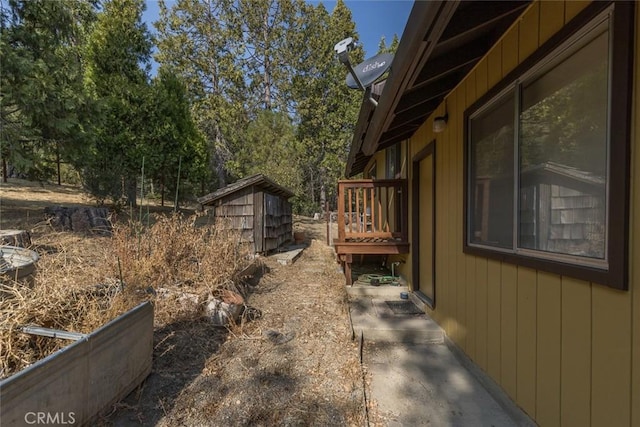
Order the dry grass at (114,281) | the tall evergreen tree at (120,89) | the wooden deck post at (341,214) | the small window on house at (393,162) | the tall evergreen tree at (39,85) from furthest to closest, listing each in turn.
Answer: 1. the tall evergreen tree at (120,89)
2. the tall evergreen tree at (39,85)
3. the small window on house at (393,162)
4. the wooden deck post at (341,214)
5. the dry grass at (114,281)

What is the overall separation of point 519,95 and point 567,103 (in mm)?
427

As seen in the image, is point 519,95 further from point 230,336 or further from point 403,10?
point 403,10

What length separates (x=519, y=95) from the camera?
2084 mm

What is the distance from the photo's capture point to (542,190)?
190 centimetres

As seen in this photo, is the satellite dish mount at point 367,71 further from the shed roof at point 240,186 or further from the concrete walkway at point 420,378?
the shed roof at point 240,186

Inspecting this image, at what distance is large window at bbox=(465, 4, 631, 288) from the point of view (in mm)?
1400

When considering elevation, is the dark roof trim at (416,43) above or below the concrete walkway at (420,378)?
above

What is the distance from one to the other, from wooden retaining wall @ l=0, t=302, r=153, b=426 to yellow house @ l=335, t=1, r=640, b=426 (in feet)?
9.00

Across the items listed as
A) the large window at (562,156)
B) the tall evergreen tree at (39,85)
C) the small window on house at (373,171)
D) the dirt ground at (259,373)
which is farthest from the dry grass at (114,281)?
the small window on house at (373,171)

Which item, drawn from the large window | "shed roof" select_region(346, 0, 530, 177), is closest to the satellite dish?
"shed roof" select_region(346, 0, 530, 177)

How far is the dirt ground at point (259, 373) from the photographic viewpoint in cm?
226

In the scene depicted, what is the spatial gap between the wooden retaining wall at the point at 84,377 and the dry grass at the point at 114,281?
198 millimetres

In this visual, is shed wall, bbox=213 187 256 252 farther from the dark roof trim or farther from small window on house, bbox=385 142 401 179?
the dark roof trim

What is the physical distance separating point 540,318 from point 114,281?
3570 millimetres
